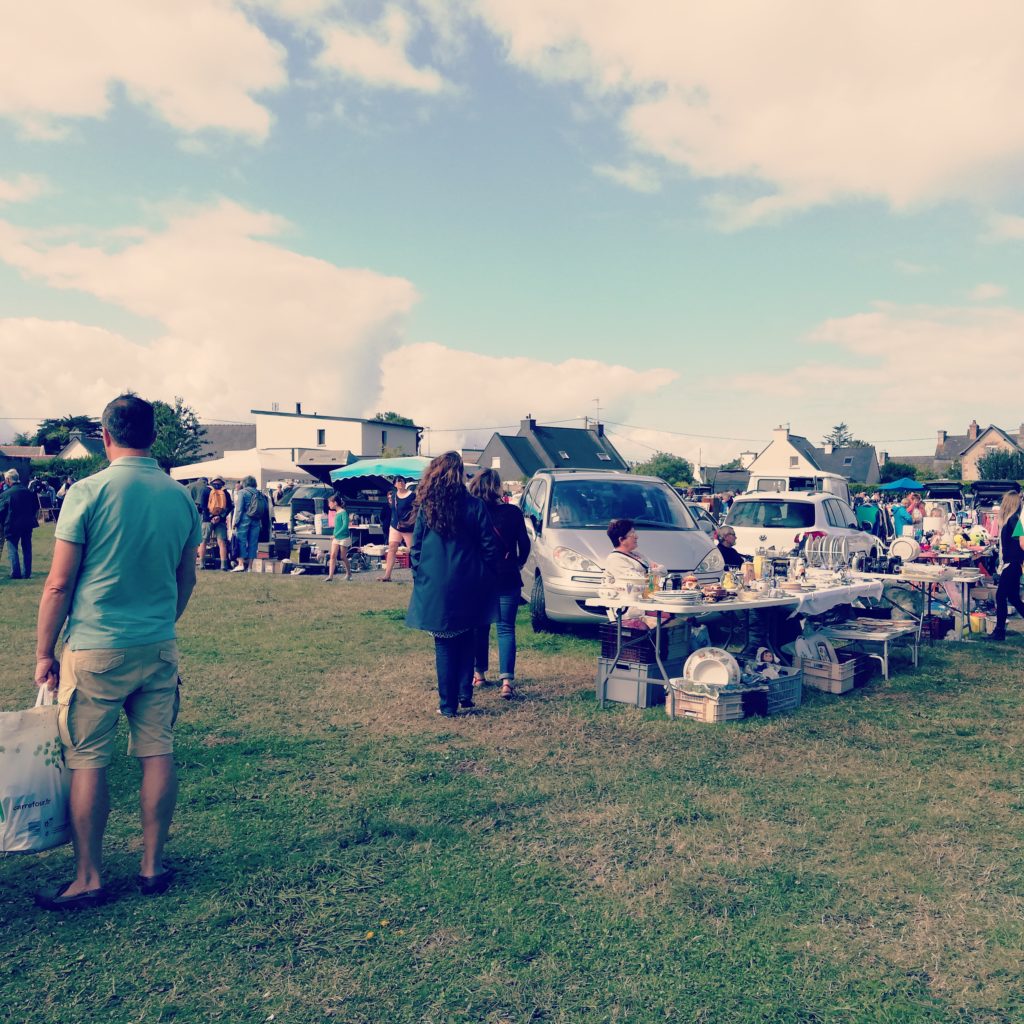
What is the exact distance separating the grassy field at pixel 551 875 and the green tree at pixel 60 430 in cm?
8480

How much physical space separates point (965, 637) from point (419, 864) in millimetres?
8824

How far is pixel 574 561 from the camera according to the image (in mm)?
8789

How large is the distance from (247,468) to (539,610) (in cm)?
1621

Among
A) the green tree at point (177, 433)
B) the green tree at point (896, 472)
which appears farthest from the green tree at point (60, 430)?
the green tree at point (896, 472)

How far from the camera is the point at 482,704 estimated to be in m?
6.70

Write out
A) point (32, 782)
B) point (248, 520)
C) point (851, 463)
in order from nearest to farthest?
point (32, 782)
point (248, 520)
point (851, 463)

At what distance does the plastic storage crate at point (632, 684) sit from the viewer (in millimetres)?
6602

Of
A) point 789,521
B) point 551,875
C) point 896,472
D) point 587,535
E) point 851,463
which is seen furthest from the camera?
point 896,472

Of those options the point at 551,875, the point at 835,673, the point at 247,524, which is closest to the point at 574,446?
the point at 247,524

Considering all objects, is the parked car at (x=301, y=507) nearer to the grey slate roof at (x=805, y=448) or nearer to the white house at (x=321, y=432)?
the white house at (x=321, y=432)

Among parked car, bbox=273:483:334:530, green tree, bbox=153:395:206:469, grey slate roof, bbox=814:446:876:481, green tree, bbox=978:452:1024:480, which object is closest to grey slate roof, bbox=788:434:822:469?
grey slate roof, bbox=814:446:876:481

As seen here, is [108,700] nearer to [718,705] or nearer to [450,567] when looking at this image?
[450,567]

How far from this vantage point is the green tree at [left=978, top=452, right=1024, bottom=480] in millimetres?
60156

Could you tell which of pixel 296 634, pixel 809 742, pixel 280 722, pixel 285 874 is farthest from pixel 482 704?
pixel 296 634
